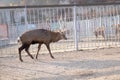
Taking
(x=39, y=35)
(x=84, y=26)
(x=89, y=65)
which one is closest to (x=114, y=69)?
(x=89, y=65)

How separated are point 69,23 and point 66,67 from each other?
5.76 meters

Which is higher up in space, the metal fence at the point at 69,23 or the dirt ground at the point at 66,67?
the metal fence at the point at 69,23

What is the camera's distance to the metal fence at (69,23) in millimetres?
15281

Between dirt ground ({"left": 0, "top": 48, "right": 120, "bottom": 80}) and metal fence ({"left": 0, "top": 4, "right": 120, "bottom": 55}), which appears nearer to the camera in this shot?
dirt ground ({"left": 0, "top": 48, "right": 120, "bottom": 80})

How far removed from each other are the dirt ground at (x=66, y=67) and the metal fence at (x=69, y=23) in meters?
1.58

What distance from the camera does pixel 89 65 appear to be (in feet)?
36.2

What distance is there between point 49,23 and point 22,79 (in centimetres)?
677

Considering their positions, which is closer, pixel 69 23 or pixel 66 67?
pixel 66 67

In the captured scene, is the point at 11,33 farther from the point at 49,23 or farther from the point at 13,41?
the point at 49,23

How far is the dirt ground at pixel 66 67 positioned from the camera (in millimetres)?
9445

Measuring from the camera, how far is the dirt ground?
9.45m

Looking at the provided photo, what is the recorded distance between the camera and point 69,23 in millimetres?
16359

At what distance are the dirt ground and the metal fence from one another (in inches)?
62.1

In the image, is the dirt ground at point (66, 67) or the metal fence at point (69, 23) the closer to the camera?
the dirt ground at point (66, 67)
